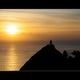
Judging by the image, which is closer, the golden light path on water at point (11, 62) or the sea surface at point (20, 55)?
Answer: the sea surface at point (20, 55)

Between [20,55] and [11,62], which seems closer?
[11,62]

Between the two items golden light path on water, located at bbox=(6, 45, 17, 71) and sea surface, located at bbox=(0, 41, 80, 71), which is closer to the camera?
sea surface, located at bbox=(0, 41, 80, 71)

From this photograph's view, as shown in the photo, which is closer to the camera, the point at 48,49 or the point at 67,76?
the point at 67,76

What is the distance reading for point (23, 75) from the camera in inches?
56.9
